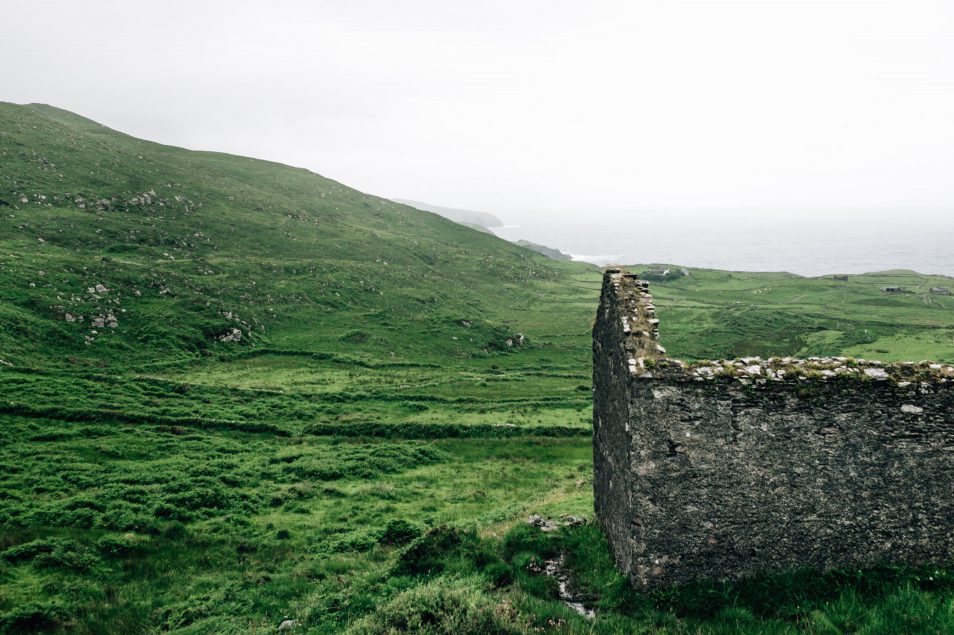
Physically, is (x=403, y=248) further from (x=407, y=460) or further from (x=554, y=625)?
(x=554, y=625)

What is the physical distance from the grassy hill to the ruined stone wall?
0.67 meters

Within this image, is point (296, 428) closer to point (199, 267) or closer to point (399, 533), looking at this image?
point (399, 533)

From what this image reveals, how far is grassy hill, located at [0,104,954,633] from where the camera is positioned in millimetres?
10750

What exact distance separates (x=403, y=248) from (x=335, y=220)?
1824 centimetres

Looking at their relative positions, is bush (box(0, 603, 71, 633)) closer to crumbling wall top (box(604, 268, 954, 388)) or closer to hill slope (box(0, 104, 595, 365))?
crumbling wall top (box(604, 268, 954, 388))

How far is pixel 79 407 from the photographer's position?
2583cm

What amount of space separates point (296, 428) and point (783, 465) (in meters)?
25.6

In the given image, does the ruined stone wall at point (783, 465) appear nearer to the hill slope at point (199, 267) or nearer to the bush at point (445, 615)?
the bush at point (445, 615)

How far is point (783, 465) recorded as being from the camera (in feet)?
35.1

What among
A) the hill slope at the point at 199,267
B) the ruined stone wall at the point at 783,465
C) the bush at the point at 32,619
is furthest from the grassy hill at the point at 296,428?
the ruined stone wall at the point at 783,465

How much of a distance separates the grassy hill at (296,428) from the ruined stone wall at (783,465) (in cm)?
67

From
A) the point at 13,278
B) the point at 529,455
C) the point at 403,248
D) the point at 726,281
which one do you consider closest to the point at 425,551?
the point at 529,455

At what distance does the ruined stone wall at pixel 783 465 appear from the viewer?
34.3 feet

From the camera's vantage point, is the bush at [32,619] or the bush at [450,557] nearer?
the bush at [32,619]
